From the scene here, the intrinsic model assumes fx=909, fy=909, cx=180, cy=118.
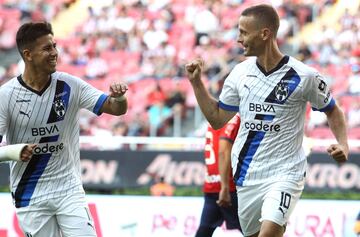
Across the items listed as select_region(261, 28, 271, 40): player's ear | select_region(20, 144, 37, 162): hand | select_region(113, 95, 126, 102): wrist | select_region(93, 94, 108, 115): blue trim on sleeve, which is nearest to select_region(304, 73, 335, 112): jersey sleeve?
select_region(261, 28, 271, 40): player's ear

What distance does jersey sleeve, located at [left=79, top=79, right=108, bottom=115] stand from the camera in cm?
659

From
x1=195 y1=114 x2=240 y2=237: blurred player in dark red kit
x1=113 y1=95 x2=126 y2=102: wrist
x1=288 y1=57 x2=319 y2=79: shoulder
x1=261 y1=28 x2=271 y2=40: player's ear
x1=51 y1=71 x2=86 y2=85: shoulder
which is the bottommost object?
x1=195 y1=114 x2=240 y2=237: blurred player in dark red kit

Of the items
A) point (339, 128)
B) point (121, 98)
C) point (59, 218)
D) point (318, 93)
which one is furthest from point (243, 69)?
point (59, 218)

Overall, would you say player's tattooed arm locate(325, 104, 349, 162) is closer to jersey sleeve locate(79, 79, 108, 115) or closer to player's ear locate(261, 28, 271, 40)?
player's ear locate(261, 28, 271, 40)

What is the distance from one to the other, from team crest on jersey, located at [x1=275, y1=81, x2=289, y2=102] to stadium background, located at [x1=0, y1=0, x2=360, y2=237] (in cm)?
406

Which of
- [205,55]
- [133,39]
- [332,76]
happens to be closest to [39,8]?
[133,39]

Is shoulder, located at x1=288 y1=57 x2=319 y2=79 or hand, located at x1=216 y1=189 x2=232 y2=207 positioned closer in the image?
shoulder, located at x1=288 y1=57 x2=319 y2=79

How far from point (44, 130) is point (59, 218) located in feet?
2.10

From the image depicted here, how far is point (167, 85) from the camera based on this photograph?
59.2ft

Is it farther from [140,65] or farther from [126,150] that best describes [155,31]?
[126,150]

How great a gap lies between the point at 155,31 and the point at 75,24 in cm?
251

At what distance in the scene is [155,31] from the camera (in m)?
19.9

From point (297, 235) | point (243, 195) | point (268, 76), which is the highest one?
point (268, 76)

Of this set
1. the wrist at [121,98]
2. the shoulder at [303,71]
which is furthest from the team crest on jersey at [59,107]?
the shoulder at [303,71]
